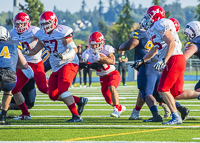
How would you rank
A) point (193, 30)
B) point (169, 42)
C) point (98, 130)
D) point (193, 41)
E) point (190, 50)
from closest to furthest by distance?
point (98, 130) < point (169, 42) < point (190, 50) < point (193, 41) < point (193, 30)

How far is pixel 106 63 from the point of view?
297 inches

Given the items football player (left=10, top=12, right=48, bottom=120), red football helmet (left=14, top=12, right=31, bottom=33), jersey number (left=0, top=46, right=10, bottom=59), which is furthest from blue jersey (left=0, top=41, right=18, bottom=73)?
red football helmet (left=14, top=12, right=31, bottom=33)

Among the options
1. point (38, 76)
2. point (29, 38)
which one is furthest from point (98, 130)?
point (29, 38)

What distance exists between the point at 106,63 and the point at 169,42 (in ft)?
5.90

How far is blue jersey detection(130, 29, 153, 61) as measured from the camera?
6.88 m

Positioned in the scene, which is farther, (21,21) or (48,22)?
(21,21)

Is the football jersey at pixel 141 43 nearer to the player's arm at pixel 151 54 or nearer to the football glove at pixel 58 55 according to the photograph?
the player's arm at pixel 151 54

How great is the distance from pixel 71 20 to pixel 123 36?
432 ft

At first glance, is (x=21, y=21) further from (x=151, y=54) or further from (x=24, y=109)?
(x=151, y=54)

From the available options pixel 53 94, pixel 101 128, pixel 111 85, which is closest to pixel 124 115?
pixel 111 85

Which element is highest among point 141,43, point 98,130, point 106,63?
point 141,43

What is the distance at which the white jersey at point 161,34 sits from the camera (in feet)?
19.9

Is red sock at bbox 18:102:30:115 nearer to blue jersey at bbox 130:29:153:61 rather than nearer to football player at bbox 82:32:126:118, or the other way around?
football player at bbox 82:32:126:118

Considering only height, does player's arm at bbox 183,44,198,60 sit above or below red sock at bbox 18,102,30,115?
above
